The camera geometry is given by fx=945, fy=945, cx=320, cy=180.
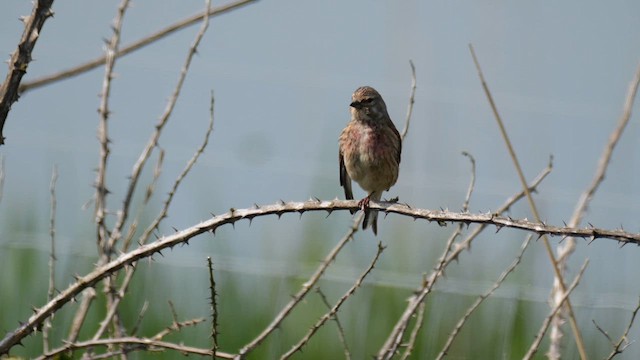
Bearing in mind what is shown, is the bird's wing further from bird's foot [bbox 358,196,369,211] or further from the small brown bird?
bird's foot [bbox 358,196,369,211]

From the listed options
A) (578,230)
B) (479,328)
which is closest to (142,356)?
(479,328)

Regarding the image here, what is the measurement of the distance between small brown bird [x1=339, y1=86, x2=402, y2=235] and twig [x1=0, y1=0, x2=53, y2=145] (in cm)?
276

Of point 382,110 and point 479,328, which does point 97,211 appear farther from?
point 382,110

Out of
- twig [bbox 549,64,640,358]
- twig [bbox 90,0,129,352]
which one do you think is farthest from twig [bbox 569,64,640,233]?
Answer: twig [bbox 90,0,129,352]

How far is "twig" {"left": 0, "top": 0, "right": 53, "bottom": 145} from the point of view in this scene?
2.20 m

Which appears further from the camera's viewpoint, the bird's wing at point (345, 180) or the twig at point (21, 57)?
the bird's wing at point (345, 180)

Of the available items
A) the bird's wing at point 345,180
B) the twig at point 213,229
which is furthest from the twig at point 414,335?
the bird's wing at point 345,180

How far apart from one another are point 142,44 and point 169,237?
853 mm

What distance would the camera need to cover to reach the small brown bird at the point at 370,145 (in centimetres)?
488

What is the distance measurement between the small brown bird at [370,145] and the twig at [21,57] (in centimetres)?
276

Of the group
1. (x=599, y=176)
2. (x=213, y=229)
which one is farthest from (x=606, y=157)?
(x=213, y=229)

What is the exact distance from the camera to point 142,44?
2875 millimetres

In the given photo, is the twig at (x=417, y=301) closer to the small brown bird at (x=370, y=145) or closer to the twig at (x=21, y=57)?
the twig at (x=21, y=57)

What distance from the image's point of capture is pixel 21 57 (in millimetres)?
2221
